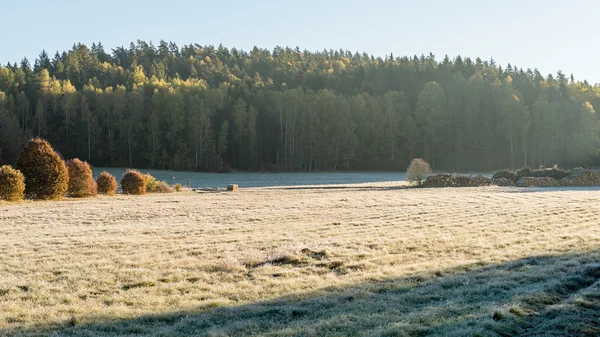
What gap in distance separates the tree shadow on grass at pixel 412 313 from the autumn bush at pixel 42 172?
23.6 m

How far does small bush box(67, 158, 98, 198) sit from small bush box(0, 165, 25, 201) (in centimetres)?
360

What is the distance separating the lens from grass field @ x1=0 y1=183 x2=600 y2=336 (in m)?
6.18

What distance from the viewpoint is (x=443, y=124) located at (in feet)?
256

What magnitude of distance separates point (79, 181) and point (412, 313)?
1067 inches

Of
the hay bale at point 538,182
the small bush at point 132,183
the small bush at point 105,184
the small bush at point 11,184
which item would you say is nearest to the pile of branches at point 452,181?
the hay bale at point 538,182

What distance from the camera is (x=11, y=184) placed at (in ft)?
82.8

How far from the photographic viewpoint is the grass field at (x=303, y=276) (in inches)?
243

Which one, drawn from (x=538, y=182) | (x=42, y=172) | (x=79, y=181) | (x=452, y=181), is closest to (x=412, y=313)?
(x=42, y=172)

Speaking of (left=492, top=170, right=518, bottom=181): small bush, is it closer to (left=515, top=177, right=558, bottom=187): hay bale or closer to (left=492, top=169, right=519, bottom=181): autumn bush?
(left=492, top=169, right=519, bottom=181): autumn bush

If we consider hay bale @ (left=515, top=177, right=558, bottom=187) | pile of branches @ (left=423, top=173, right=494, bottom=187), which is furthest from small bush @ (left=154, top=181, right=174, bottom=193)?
hay bale @ (left=515, top=177, right=558, bottom=187)

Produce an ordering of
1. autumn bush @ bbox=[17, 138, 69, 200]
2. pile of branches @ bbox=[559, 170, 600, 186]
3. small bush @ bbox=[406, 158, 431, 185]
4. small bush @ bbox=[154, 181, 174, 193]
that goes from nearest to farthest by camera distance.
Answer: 1. autumn bush @ bbox=[17, 138, 69, 200]
2. small bush @ bbox=[154, 181, 174, 193]
3. pile of branches @ bbox=[559, 170, 600, 186]
4. small bush @ bbox=[406, 158, 431, 185]

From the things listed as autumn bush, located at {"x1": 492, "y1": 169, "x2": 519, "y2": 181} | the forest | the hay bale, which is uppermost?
the forest

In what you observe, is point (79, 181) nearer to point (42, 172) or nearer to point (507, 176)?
point (42, 172)

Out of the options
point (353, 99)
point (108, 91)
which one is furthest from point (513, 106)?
point (108, 91)
